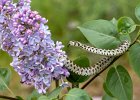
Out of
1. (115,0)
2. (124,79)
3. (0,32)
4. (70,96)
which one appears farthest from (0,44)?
(115,0)

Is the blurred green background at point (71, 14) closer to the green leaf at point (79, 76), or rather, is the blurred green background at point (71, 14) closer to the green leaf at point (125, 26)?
the green leaf at point (79, 76)

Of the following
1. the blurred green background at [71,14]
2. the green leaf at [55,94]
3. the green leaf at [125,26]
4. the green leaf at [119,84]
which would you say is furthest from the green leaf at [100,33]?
the blurred green background at [71,14]

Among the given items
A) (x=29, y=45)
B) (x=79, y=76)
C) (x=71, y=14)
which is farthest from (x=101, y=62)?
(x=71, y=14)

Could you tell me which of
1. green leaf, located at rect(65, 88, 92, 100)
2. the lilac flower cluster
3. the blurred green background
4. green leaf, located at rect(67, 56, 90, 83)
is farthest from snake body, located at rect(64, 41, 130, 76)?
the blurred green background

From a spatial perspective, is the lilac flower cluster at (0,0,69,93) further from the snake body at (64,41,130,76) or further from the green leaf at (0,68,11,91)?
the green leaf at (0,68,11,91)

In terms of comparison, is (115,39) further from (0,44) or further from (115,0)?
(115,0)

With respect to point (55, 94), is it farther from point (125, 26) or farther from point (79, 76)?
point (125, 26)
